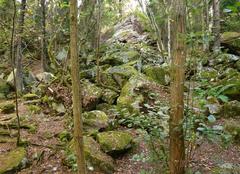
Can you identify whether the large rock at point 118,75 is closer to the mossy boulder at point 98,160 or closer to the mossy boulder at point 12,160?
the mossy boulder at point 98,160

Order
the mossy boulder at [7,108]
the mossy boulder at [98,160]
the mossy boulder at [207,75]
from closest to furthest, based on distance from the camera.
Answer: the mossy boulder at [207,75] < the mossy boulder at [98,160] < the mossy boulder at [7,108]

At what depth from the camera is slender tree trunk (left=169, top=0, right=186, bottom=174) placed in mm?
3586

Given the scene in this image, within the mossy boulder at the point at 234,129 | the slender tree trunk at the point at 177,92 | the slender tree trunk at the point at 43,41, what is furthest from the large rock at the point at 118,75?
the slender tree trunk at the point at 177,92

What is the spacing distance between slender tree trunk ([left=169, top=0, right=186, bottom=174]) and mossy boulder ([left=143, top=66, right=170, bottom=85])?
5883 millimetres

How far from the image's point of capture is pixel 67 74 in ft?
31.1

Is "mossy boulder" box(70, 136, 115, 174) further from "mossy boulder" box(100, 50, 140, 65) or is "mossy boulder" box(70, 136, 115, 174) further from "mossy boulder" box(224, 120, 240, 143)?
"mossy boulder" box(100, 50, 140, 65)

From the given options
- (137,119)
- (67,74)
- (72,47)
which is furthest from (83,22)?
(72,47)

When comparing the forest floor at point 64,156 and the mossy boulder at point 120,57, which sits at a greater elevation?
the mossy boulder at point 120,57

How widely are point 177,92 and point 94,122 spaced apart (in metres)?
3.20

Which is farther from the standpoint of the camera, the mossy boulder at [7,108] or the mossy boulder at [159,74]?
the mossy boulder at [159,74]

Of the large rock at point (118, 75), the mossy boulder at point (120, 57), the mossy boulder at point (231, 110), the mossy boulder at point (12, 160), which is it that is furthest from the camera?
the mossy boulder at point (120, 57)

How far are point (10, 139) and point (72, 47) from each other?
4.08 m

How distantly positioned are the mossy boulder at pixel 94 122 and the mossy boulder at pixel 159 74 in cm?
331

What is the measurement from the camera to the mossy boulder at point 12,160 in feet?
16.4
